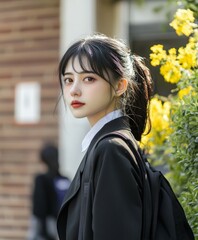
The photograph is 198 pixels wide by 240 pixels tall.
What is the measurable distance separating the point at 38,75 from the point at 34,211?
244 cm

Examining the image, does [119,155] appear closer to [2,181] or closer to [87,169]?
[87,169]

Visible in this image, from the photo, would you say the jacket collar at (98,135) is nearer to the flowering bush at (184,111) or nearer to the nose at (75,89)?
the nose at (75,89)

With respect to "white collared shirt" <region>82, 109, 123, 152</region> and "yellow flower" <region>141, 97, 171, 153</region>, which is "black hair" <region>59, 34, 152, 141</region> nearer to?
"white collared shirt" <region>82, 109, 123, 152</region>

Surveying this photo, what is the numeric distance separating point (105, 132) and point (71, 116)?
196 inches

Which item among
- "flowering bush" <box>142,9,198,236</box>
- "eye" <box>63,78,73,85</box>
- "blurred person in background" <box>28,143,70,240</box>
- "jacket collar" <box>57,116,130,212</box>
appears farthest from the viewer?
"blurred person in background" <box>28,143,70,240</box>

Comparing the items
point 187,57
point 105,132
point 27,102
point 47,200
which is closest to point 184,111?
point 187,57

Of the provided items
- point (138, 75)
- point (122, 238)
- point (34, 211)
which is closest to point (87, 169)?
point (122, 238)

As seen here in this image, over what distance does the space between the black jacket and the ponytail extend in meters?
0.32

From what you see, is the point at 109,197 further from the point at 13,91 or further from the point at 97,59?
the point at 13,91

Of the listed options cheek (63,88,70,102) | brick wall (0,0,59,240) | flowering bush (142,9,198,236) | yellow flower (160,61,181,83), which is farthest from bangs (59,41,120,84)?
brick wall (0,0,59,240)

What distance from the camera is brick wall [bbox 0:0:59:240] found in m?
8.01

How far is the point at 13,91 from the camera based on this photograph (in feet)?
27.0

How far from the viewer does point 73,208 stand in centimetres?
Result: 240

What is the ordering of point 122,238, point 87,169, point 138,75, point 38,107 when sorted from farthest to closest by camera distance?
point 38,107 → point 138,75 → point 87,169 → point 122,238
